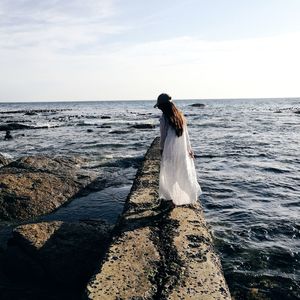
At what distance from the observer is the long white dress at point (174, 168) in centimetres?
644

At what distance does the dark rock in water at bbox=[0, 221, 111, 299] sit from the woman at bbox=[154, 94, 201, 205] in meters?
1.43

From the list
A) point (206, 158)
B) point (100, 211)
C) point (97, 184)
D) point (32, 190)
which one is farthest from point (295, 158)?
point (32, 190)

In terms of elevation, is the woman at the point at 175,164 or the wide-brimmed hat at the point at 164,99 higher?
the wide-brimmed hat at the point at 164,99

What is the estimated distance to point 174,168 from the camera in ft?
21.4

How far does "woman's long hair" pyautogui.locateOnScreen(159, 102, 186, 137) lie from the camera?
6.22 meters

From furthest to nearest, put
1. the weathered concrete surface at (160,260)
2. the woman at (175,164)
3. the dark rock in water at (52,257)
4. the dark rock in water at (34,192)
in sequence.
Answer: the dark rock in water at (34,192)
the woman at (175,164)
the dark rock in water at (52,257)
the weathered concrete surface at (160,260)

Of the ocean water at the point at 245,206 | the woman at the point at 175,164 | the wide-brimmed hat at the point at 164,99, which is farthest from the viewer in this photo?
the woman at the point at 175,164

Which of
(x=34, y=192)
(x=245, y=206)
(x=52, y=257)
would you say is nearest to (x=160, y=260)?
(x=52, y=257)

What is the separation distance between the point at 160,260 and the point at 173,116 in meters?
2.69

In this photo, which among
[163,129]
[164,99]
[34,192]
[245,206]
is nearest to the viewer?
[164,99]

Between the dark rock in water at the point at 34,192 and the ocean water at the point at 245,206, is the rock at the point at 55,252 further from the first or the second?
the dark rock in water at the point at 34,192

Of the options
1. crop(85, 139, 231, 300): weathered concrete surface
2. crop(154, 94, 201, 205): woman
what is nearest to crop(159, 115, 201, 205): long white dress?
crop(154, 94, 201, 205): woman

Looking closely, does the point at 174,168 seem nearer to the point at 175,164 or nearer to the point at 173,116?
the point at 175,164

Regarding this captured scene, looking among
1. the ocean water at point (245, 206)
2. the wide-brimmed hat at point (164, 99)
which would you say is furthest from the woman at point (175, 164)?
the ocean water at point (245, 206)
